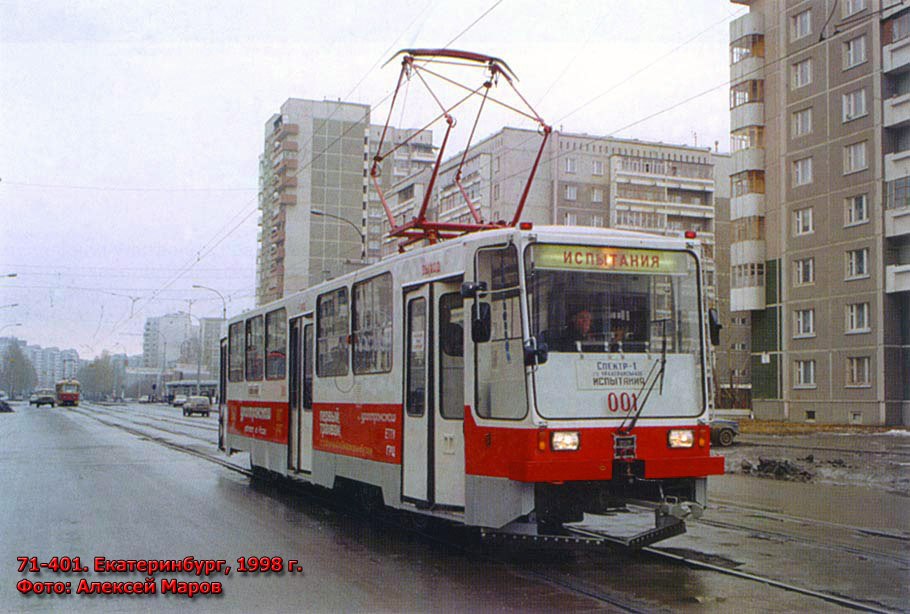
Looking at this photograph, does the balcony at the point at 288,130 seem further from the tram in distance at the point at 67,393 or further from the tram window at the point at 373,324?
the tram window at the point at 373,324

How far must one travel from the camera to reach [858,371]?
136ft

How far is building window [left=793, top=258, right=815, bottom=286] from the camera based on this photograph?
4488 centimetres

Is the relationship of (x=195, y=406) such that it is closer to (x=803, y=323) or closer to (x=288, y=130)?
(x=803, y=323)

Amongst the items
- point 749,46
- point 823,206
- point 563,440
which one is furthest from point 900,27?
point 563,440

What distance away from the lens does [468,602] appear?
7520 millimetres

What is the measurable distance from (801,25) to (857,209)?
995cm

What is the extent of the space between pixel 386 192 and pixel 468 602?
307ft

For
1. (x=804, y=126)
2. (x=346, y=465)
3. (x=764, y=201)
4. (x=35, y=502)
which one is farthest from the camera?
(x=764, y=201)

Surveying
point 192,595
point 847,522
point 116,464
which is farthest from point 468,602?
point 116,464

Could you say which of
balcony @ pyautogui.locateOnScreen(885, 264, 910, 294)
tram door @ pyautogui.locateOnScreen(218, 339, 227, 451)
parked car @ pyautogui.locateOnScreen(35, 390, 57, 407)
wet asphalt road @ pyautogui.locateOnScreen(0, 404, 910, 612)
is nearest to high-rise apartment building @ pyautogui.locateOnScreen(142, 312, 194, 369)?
parked car @ pyautogui.locateOnScreen(35, 390, 57, 407)

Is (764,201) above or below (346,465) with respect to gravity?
above

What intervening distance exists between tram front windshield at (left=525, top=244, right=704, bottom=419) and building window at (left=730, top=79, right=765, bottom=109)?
42883 millimetres

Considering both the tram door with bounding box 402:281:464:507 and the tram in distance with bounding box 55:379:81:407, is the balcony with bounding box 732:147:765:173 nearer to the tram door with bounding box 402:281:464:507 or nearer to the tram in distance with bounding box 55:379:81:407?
the tram door with bounding box 402:281:464:507

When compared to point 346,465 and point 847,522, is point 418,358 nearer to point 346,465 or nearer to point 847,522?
point 346,465
